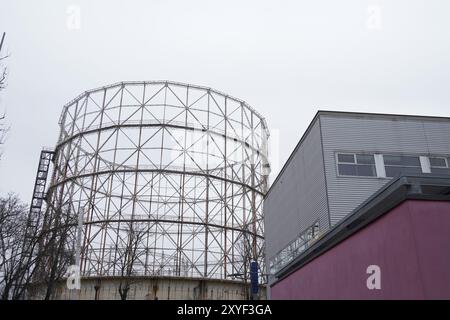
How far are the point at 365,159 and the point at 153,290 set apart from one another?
17415 mm

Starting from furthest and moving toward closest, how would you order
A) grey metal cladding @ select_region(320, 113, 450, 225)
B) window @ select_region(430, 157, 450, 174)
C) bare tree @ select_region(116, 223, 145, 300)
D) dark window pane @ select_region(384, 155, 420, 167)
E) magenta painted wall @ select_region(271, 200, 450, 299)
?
bare tree @ select_region(116, 223, 145, 300) < window @ select_region(430, 157, 450, 174) < dark window pane @ select_region(384, 155, 420, 167) < grey metal cladding @ select_region(320, 113, 450, 225) < magenta painted wall @ select_region(271, 200, 450, 299)

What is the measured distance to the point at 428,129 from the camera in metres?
19.3

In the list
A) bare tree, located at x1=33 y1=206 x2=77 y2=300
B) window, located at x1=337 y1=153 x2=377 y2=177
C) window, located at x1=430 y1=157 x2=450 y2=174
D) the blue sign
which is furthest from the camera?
bare tree, located at x1=33 y1=206 x2=77 y2=300

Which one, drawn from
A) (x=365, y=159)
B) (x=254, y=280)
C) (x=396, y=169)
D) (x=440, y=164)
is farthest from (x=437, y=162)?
(x=254, y=280)

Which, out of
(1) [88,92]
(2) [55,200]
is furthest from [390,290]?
(1) [88,92]

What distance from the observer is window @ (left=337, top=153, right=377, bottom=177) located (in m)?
17.8

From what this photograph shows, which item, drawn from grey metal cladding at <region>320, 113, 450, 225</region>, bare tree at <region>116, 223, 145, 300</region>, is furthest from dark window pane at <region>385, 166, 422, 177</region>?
bare tree at <region>116, 223, 145, 300</region>

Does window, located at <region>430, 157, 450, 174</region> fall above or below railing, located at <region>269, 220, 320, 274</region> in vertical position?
above

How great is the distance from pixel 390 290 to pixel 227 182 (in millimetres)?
26491

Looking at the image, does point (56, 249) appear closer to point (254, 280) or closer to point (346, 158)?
point (254, 280)

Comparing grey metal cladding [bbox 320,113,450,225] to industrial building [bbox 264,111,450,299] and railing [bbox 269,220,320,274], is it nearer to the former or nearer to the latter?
industrial building [bbox 264,111,450,299]

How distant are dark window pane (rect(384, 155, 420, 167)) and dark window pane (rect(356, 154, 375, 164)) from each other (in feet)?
1.96

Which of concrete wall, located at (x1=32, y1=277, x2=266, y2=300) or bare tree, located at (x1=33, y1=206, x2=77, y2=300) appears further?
concrete wall, located at (x1=32, y1=277, x2=266, y2=300)

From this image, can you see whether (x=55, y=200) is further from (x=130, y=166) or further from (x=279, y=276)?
(x=279, y=276)
